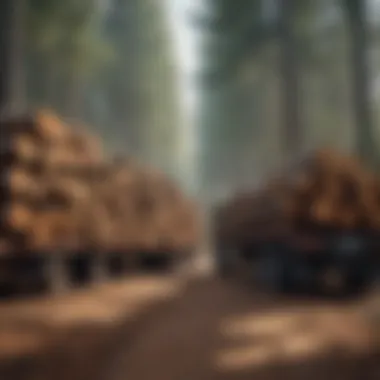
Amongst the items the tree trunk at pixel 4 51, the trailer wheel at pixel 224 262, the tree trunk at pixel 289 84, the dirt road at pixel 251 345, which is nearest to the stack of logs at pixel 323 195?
the tree trunk at pixel 289 84

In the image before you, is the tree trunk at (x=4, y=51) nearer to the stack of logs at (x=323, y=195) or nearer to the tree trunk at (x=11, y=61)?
the tree trunk at (x=11, y=61)

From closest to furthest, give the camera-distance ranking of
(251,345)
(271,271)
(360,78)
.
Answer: (251,345)
(360,78)
(271,271)

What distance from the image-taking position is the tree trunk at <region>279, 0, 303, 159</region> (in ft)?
6.79

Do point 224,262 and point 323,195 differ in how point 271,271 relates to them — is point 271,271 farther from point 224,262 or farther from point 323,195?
point 224,262

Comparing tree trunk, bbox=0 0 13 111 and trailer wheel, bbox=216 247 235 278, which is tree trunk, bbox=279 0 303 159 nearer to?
tree trunk, bbox=0 0 13 111

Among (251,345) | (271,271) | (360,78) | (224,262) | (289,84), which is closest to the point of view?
(251,345)

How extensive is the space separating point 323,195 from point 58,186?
35.2 inches

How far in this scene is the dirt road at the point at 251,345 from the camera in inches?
60.1

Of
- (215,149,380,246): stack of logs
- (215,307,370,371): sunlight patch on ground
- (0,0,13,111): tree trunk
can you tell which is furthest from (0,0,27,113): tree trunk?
(215,307,370,371): sunlight patch on ground

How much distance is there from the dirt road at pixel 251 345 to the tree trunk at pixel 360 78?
516 millimetres

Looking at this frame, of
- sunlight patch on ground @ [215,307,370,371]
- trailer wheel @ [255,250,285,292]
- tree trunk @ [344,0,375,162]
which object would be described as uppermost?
Result: tree trunk @ [344,0,375,162]

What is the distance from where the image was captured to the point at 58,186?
2191 millimetres

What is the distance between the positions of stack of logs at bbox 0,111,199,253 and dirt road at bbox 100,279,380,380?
0.44 m

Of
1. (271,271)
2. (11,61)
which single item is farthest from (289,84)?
(11,61)
